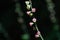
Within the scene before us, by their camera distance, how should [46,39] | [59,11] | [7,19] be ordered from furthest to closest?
[59,11]
[7,19]
[46,39]

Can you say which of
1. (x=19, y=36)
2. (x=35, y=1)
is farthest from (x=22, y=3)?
(x=19, y=36)

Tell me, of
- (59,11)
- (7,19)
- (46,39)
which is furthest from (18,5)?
(59,11)

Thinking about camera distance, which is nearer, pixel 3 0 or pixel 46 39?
pixel 46 39

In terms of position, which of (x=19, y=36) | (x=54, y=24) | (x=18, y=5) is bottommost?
(x=19, y=36)

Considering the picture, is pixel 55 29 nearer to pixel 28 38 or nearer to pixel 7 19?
pixel 28 38

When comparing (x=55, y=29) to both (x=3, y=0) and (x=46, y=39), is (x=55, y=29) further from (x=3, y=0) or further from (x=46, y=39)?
(x=3, y=0)

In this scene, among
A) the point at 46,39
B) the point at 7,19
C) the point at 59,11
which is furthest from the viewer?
the point at 59,11

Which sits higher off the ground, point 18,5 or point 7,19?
point 18,5
